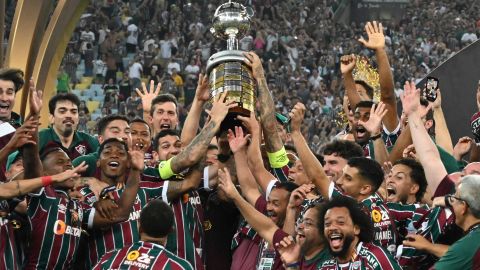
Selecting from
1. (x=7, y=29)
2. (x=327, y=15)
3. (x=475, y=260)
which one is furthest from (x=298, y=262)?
(x=327, y=15)

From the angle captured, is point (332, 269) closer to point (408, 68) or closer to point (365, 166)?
point (365, 166)

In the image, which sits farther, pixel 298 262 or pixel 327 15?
pixel 327 15

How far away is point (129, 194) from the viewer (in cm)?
791

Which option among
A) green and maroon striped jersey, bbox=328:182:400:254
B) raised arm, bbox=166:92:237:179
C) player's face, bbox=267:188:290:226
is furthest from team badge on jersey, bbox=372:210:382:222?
raised arm, bbox=166:92:237:179

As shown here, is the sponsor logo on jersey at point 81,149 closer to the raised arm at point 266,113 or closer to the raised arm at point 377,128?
the raised arm at point 266,113

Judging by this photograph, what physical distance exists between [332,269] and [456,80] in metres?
5.57

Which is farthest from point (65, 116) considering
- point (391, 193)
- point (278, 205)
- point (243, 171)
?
point (391, 193)

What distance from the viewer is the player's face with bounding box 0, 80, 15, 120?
8.27m

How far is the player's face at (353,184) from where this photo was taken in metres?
7.64

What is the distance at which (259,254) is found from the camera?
8.14m

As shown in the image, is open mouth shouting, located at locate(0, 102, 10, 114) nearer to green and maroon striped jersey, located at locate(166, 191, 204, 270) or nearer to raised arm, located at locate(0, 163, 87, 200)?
raised arm, located at locate(0, 163, 87, 200)

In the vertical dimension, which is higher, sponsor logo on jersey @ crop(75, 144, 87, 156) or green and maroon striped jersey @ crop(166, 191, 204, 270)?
sponsor logo on jersey @ crop(75, 144, 87, 156)

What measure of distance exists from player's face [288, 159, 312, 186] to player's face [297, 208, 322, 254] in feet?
3.96

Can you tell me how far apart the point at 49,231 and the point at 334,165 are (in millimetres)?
1986
